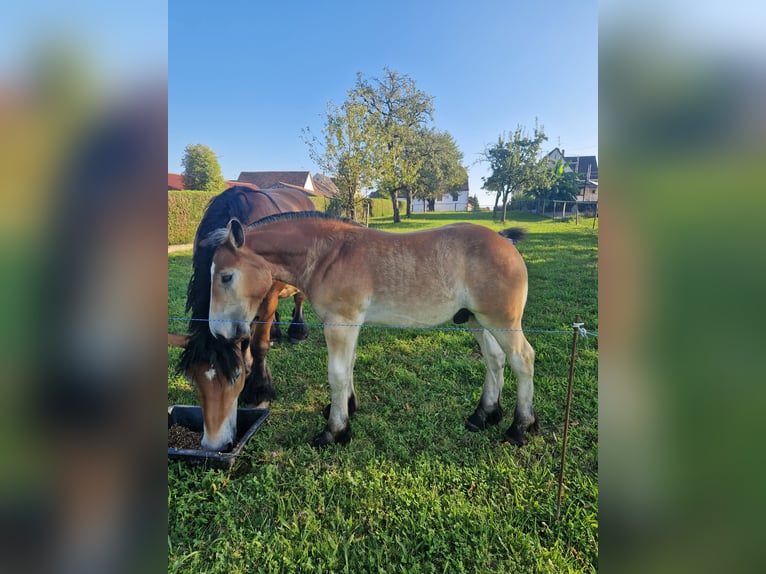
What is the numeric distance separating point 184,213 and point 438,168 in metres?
12.1

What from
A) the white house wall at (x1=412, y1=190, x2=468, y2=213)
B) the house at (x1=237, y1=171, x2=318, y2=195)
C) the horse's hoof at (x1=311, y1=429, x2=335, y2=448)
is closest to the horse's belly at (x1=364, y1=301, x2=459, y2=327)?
the horse's hoof at (x1=311, y1=429, x2=335, y2=448)

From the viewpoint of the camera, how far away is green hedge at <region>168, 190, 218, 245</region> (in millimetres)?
13820

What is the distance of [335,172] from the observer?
481 inches

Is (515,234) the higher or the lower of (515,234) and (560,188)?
the lower

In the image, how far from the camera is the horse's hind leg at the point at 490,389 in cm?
316

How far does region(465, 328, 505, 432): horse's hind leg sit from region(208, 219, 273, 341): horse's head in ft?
6.36

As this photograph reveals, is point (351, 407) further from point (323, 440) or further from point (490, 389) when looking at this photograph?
point (490, 389)

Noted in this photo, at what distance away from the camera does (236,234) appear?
263cm

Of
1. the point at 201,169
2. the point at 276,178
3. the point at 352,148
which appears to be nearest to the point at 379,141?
the point at 352,148

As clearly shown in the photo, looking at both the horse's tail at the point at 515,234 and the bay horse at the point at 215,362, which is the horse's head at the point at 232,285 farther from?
the horse's tail at the point at 515,234
